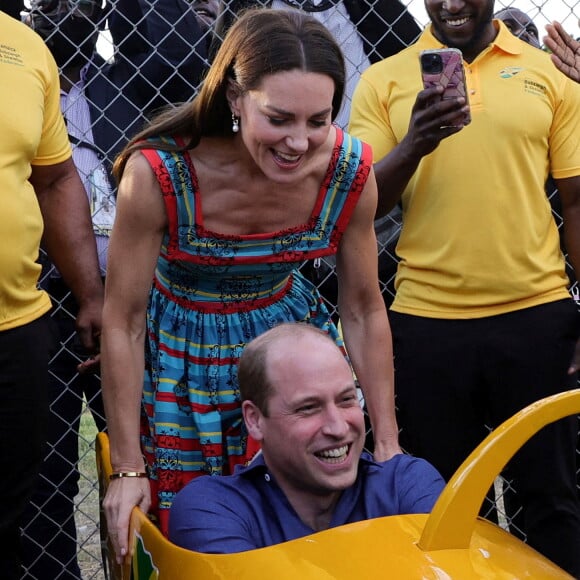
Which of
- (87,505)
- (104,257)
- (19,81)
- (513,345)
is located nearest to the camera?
(19,81)

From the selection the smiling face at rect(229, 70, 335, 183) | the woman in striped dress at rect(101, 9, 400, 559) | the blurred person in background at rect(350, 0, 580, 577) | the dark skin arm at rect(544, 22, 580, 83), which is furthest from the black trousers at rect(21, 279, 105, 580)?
the dark skin arm at rect(544, 22, 580, 83)

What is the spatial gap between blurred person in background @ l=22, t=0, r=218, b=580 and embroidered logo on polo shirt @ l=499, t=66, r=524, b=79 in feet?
3.25

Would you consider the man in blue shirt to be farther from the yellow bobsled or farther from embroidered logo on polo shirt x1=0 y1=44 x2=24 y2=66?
embroidered logo on polo shirt x1=0 y1=44 x2=24 y2=66

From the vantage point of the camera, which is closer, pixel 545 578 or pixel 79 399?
pixel 545 578

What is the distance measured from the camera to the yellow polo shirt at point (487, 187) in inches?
126

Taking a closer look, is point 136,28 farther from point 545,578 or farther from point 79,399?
point 545,578

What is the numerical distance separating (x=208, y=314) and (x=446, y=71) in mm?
950

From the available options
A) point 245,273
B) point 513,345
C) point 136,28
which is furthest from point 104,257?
point 513,345

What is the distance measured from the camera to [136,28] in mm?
3680

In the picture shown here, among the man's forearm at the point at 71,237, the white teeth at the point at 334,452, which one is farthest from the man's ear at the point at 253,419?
the man's forearm at the point at 71,237

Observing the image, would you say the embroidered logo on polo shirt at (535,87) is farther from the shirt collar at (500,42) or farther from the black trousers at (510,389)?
the black trousers at (510,389)

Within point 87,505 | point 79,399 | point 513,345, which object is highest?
point 513,345

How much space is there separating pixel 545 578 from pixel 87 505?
3672mm

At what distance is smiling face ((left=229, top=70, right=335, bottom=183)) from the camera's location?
2395mm
